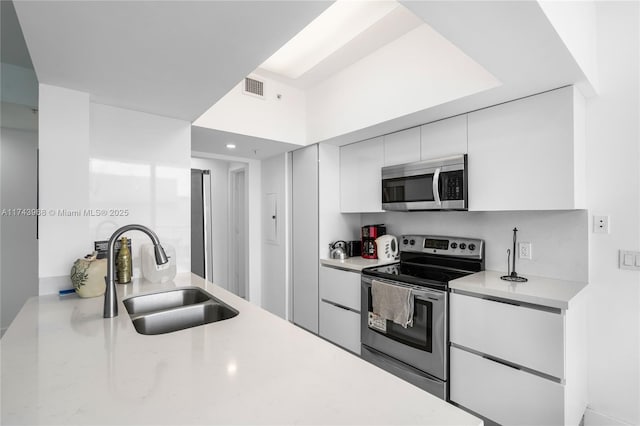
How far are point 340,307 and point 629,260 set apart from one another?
206cm

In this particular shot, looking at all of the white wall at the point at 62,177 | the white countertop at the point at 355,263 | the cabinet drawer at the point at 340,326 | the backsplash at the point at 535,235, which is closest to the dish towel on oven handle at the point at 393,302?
the white countertop at the point at 355,263

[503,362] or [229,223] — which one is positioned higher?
[229,223]

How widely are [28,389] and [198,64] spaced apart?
136cm

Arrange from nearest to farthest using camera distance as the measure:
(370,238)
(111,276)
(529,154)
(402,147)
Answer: (111,276), (529,154), (402,147), (370,238)

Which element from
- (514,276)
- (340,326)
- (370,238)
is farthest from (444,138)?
(340,326)

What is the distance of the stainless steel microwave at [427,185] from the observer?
2.22m

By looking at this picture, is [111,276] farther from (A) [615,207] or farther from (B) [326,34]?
(A) [615,207]

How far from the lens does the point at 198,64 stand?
1.47 meters

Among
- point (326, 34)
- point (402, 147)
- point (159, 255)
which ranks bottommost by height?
point (159, 255)

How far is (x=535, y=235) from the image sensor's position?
217 centimetres

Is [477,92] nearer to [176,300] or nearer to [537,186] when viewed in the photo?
[537,186]

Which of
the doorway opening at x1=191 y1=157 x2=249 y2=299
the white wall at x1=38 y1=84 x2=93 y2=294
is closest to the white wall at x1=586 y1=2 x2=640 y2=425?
the white wall at x1=38 y1=84 x2=93 y2=294

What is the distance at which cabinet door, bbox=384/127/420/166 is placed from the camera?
254 centimetres

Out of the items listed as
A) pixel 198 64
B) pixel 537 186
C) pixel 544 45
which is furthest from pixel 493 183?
pixel 198 64
